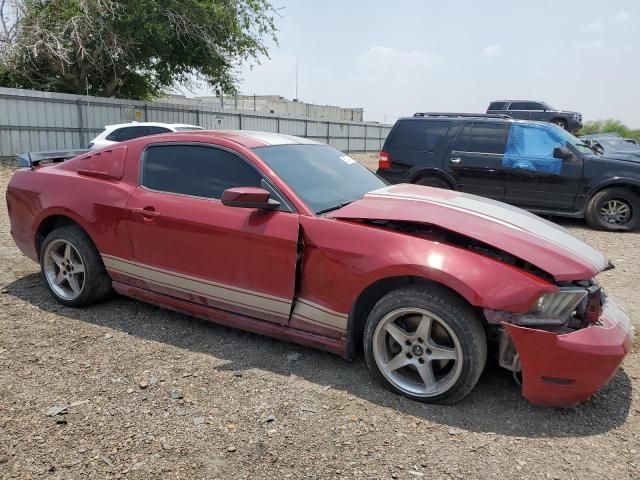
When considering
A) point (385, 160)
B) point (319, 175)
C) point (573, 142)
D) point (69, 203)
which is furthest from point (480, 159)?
point (69, 203)

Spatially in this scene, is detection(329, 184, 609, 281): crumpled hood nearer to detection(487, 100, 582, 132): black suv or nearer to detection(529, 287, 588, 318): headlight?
detection(529, 287, 588, 318): headlight

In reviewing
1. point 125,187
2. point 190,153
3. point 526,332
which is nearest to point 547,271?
point 526,332

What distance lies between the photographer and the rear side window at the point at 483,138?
28.7 feet

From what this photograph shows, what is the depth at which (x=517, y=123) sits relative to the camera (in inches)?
342

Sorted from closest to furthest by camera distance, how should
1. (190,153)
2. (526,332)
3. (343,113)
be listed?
(526,332)
(190,153)
(343,113)

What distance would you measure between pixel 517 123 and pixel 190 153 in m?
6.67

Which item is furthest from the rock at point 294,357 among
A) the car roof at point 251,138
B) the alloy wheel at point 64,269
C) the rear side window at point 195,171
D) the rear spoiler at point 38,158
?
the rear spoiler at point 38,158

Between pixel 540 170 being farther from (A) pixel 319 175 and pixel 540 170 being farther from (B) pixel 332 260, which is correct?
(B) pixel 332 260

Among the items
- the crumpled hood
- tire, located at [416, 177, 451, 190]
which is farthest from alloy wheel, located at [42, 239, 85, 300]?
tire, located at [416, 177, 451, 190]

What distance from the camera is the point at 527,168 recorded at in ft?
28.0

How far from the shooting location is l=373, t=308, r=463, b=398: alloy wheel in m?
2.88

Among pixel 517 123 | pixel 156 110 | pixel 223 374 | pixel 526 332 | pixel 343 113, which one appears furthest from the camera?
pixel 343 113

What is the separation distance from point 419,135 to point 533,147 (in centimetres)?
197

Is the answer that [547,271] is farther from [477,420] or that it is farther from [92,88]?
[92,88]
